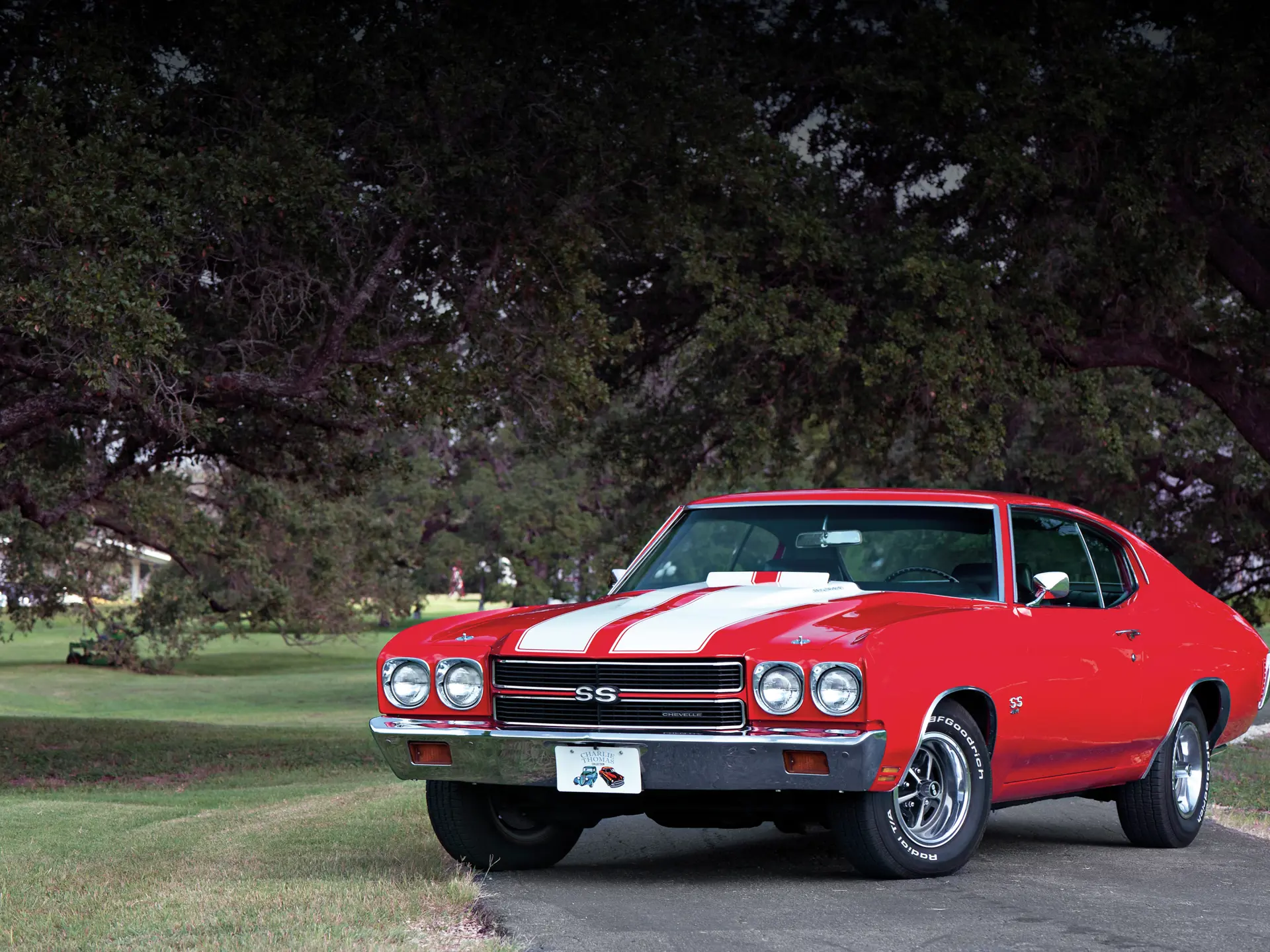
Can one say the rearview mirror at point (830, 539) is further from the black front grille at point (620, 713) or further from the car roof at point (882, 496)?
the black front grille at point (620, 713)

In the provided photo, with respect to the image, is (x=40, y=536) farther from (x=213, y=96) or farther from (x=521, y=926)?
(x=521, y=926)

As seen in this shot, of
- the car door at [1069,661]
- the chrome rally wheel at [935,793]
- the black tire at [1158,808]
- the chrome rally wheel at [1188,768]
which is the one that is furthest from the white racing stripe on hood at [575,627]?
the chrome rally wheel at [1188,768]

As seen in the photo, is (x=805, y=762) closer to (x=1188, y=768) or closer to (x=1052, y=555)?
(x=1052, y=555)

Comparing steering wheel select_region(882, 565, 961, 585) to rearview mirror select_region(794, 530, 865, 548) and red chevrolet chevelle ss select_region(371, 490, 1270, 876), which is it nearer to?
red chevrolet chevelle ss select_region(371, 490, 1270, 876)

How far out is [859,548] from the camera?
8273 millimetres

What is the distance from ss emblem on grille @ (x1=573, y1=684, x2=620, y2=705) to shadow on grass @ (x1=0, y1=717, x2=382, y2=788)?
1422 centimetres

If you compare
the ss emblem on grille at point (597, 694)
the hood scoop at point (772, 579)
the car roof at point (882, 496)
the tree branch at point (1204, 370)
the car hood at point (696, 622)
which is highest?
the tree branch at point (1204, 370)

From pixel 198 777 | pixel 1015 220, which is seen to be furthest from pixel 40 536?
pixel 1015 220

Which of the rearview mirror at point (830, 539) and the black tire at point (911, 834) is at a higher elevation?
the rearview mirror at point (830, 539)

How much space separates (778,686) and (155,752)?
62.2 feet

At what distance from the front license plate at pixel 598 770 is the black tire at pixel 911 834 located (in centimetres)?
83

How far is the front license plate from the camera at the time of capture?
689cm

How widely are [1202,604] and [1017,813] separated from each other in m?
1.70

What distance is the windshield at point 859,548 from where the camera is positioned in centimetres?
809
